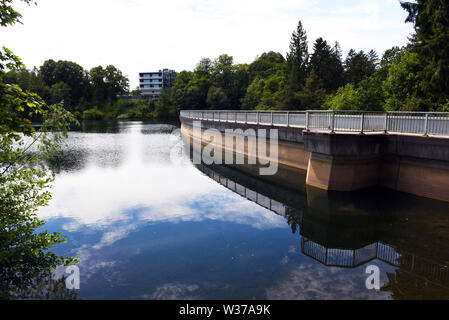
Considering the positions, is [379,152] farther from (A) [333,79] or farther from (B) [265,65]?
(B) [265,65]

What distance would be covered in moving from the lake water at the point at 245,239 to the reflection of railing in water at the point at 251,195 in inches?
4.4

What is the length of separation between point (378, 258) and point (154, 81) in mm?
166269

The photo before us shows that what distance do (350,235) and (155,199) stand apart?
1042 centimetres

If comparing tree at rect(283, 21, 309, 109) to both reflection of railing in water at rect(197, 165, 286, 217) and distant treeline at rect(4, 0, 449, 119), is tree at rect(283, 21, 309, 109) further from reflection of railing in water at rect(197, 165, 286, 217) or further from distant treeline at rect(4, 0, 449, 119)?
reflection of railing in water at rect(197, 165, 286, 217)

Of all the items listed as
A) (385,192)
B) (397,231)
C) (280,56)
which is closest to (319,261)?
(397,231)

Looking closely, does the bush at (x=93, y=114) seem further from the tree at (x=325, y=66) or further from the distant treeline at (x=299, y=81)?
the tree at (x=325, y=66)

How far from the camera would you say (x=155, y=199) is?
1750 cm

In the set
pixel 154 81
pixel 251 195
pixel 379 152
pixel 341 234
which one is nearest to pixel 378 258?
pixel 341 234

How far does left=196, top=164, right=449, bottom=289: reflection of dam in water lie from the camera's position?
9859mm

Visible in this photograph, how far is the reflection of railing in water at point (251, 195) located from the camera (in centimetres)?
1625

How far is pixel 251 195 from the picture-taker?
1873 centimetres
